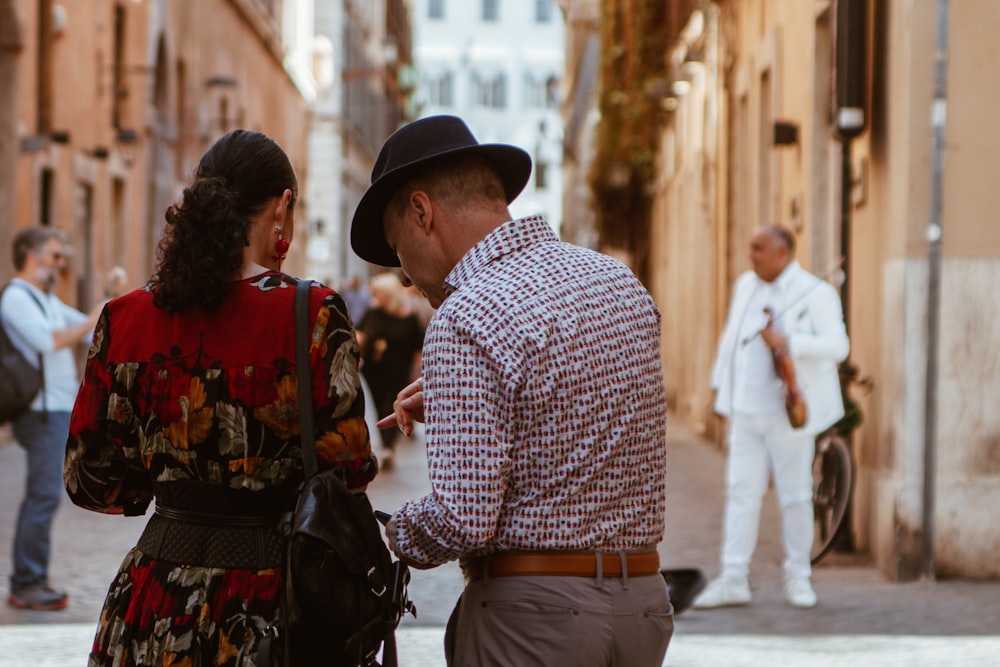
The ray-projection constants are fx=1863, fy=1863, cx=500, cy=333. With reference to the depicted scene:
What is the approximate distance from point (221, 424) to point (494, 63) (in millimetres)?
103175

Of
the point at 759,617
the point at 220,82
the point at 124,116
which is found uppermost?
the point at 220,82

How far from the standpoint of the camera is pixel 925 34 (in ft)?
31.6

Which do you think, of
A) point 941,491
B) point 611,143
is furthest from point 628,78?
point 941,491

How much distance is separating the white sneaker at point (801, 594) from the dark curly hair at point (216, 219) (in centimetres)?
550

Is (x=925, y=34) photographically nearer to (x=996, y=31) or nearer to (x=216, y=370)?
(x=996, y=31)

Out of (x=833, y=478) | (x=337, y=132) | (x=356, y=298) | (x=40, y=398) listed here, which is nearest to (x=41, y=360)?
(x=40, y=398)

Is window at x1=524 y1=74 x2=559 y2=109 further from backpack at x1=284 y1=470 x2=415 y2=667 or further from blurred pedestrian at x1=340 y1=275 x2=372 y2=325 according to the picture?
backpack at x1=284 y1=470 x2=415 y2=667

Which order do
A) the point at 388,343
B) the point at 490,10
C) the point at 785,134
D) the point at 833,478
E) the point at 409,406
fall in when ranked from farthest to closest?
the point at 490,10 → the point at 388,343 → the point at 785,134 → the point at 833,478 → the point at 409,406

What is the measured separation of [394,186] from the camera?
3.36 m

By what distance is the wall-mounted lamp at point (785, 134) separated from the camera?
14.1 meters

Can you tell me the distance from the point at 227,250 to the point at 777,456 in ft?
18.1

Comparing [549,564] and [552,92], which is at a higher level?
[552,92]

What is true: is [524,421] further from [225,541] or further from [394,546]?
[225,541]

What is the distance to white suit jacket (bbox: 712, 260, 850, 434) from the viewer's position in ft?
28.9
